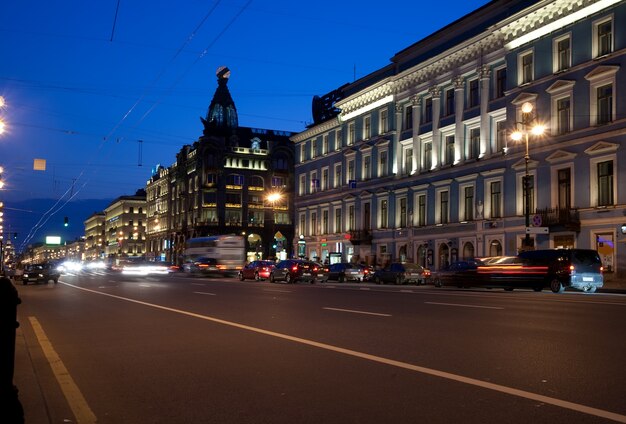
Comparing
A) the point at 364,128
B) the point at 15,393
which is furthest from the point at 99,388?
the point at 364,128

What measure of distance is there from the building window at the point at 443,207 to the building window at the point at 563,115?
37.6ft

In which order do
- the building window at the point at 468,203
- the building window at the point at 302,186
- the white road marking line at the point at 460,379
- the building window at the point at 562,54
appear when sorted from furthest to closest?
the building window at the point at 302,186, the building window at the point at 468,203, the building window at the point at 562,54, the white road marking line at the point at 460,379

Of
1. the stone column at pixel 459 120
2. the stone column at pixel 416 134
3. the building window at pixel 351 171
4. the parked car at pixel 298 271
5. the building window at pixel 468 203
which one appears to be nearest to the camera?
the parked car at pixel 298 271

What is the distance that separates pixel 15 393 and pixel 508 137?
4068cm

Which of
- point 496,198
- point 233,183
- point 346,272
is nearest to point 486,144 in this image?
point 496,198

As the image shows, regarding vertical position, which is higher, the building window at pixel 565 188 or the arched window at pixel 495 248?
the building window at pixel 565 188

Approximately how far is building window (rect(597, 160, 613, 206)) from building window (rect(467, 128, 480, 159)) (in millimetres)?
10751

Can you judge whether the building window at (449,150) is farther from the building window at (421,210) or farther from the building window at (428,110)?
the building window at (421,210)

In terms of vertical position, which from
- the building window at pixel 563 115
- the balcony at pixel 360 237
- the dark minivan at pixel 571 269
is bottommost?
the dark minivan at pixel 571 269

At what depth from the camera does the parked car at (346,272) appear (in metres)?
48.5

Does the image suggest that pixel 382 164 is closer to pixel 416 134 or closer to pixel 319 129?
pixel 416 134

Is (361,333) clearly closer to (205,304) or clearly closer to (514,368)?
(514,368)

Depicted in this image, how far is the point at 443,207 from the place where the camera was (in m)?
49.3

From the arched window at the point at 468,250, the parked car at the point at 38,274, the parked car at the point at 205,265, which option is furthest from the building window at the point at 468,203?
the parked car at the point at 38,274
